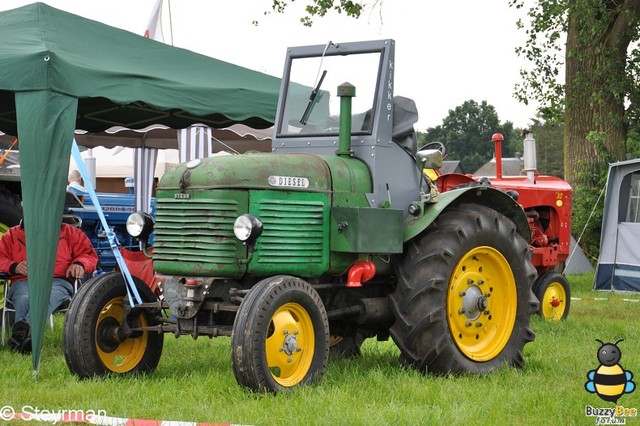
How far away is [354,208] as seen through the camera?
5969mm

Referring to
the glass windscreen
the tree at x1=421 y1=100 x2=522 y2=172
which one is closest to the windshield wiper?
the glass windscreen

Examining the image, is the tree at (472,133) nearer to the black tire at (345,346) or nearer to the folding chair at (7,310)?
the folding chair at (7,310)

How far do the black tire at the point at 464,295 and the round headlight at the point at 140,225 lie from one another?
5.34ft

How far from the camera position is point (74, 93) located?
688 cm

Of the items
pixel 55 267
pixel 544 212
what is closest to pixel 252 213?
pixel 55 267

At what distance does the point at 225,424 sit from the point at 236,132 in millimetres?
6994

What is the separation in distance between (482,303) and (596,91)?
11251 millimetres

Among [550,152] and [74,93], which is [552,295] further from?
[550,152]

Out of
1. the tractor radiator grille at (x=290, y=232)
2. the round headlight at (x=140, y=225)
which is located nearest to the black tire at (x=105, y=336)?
the round headlight at (x=140, y=225)

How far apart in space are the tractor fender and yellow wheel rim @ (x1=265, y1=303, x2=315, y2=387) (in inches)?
40.3

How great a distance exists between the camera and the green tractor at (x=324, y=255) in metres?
5.61

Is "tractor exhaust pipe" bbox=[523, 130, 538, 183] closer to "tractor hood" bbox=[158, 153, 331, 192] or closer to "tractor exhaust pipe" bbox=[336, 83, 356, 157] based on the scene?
"tractor exhaust pipe" bbox=[336, 83, 356, 157]

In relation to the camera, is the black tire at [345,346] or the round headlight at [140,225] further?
the black tire at [345,346]

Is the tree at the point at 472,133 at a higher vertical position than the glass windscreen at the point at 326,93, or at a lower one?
higher
